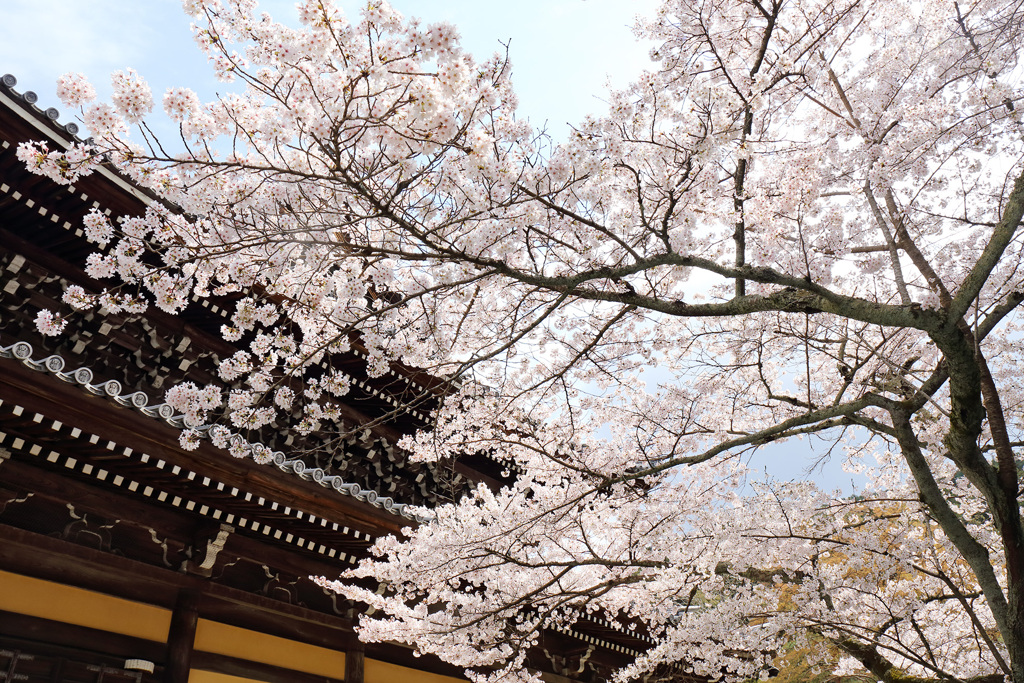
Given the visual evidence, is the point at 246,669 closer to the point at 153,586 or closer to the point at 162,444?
the point at 153,586

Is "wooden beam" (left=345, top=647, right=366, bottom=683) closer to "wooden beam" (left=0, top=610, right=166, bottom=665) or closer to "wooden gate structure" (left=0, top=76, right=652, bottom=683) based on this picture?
"wooden gate structure" (left=0, top=76, right=652, bottom=683)

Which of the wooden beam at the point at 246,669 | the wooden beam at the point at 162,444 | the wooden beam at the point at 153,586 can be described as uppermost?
the wooden beam at the point at 162,444

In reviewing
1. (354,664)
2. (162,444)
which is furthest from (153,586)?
(354,664)

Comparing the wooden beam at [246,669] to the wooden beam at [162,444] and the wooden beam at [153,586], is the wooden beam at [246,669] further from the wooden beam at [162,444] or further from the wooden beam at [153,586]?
the wooden beam at [162,444]

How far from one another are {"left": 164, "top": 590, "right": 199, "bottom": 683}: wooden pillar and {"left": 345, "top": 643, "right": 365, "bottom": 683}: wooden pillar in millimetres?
1891

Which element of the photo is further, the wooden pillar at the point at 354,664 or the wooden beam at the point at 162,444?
the wooden pillar at the point at 354,664

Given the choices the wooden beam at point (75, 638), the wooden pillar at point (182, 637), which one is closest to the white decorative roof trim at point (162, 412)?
the wooden pillar at point (182, 637)

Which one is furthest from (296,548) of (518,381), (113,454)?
(518,381)

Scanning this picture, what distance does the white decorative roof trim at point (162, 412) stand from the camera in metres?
4.02

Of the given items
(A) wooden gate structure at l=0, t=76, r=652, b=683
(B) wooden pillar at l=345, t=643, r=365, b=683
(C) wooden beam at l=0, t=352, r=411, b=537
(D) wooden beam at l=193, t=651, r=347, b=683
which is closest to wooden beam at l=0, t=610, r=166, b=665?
(A) wooden gate structure at l=0, t=76, r=652, b=683

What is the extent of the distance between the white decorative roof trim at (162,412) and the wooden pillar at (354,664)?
1.98 meters

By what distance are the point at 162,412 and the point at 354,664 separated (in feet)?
13.2

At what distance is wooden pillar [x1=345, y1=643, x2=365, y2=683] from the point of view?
23.2ft

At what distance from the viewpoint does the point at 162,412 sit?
Result: 462cm
